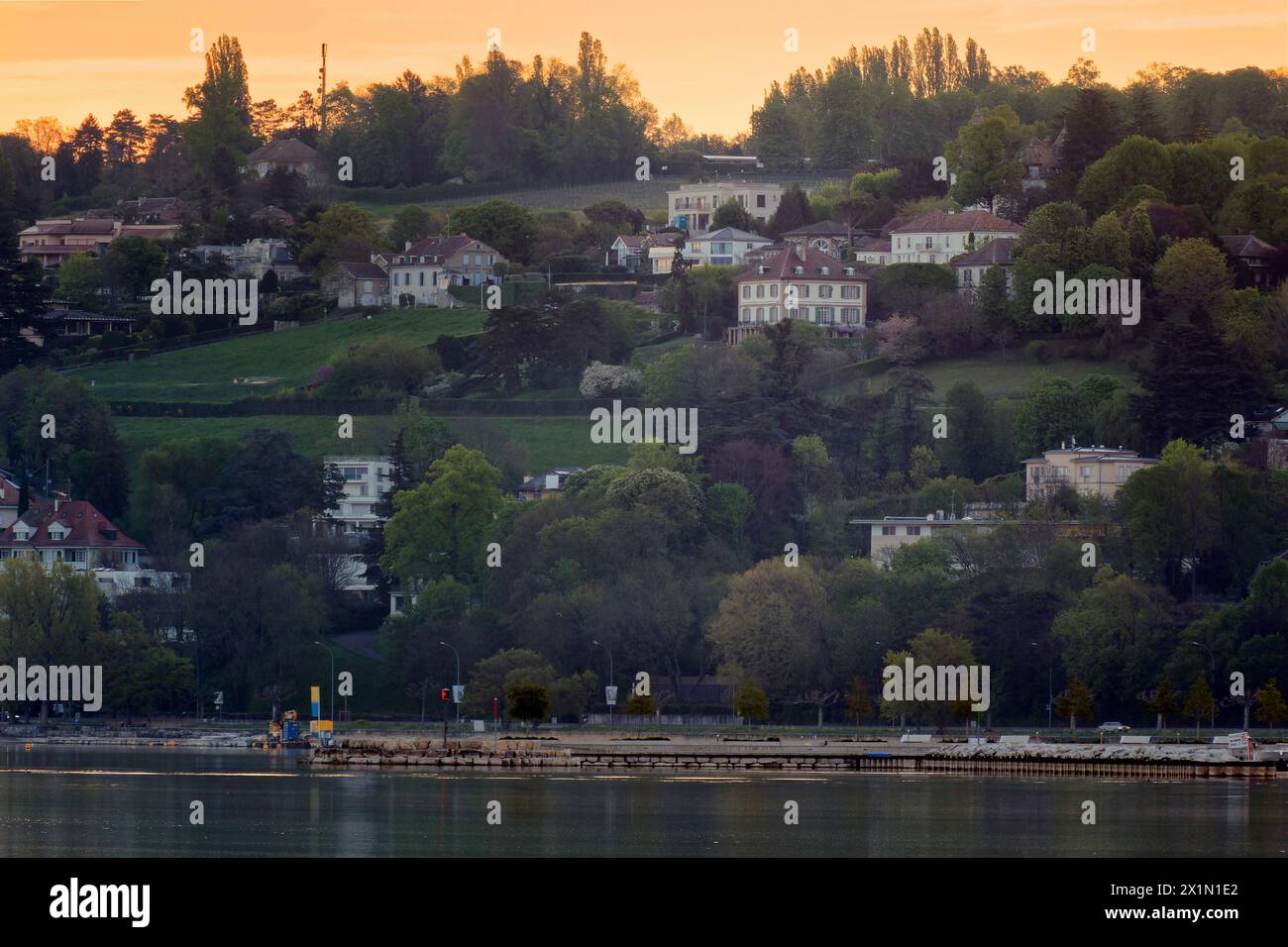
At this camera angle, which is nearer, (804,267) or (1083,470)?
(1083,470)

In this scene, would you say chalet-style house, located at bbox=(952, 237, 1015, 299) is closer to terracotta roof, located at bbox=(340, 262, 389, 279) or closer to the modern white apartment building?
the modern white apartment building

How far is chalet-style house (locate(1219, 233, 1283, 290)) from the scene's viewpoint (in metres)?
161

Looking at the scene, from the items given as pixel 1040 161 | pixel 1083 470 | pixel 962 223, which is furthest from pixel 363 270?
pixel 1083 470

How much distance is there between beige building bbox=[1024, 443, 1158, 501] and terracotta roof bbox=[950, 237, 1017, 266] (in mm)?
34209

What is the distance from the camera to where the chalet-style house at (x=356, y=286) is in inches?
7387

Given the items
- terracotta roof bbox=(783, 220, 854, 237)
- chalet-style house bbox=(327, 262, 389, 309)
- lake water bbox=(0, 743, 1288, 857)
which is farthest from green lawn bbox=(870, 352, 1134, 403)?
lake water bbox=(0, 743, 1288, 857)

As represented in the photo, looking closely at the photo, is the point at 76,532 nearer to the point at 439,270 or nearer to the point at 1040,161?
the point at 439,270

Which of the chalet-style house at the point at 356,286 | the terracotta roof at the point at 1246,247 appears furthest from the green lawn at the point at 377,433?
the terracotta roof at the point at 1246,247

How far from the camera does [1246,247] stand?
162375 millimetres

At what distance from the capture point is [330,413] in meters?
160

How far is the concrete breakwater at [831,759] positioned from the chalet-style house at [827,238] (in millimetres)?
85650

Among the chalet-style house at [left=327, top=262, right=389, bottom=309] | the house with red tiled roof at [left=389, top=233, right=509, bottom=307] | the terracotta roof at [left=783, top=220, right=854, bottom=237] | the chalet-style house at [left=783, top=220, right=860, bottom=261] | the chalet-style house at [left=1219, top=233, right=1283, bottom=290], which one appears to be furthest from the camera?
the terracotta roof at [left=783, top=220, right=854, bottom=237]

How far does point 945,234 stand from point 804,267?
1156 cm
